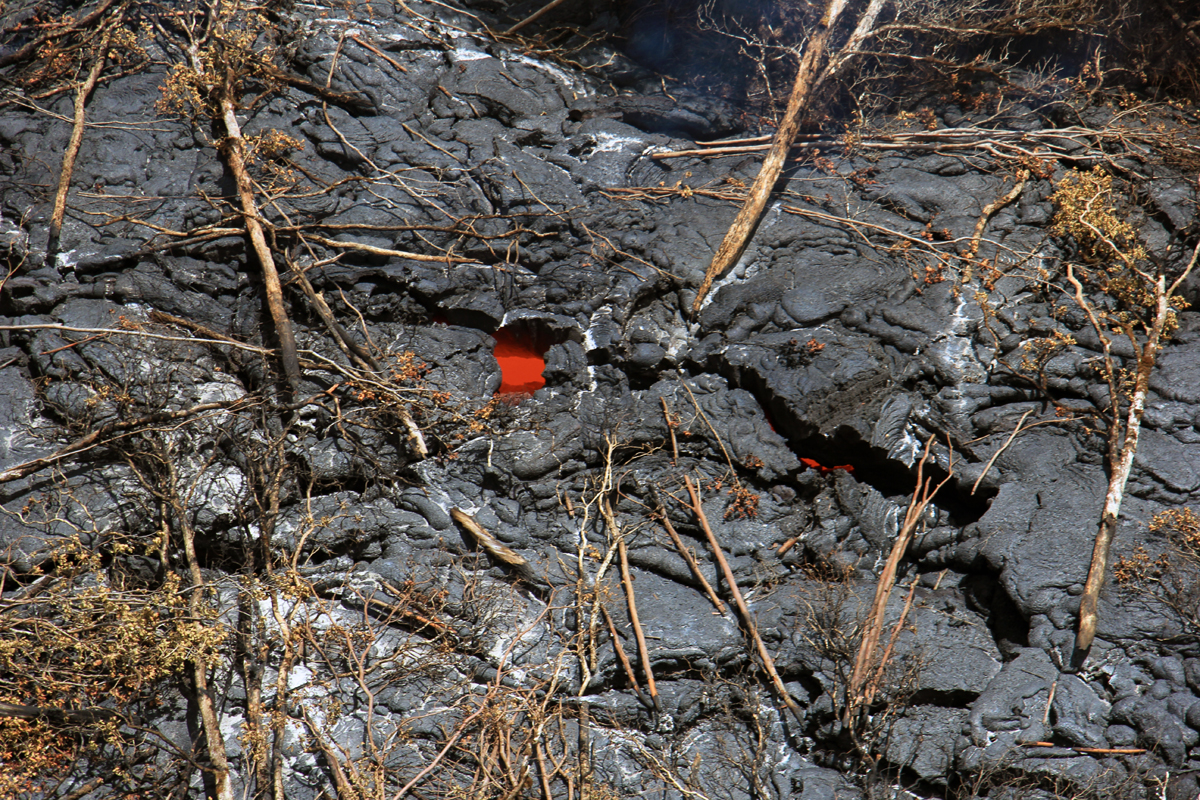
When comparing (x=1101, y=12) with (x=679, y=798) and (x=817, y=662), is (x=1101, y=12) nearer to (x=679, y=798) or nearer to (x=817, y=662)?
(x=817, y=662)

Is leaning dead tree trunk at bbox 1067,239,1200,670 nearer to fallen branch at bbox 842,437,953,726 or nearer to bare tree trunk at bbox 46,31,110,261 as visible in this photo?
fallen branch at bbox 842,437,953,726

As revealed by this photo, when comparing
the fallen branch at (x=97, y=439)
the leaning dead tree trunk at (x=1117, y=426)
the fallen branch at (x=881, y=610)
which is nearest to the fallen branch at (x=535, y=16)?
the fallen branch at (x=97, y=439)

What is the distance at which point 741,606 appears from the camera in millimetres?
5277

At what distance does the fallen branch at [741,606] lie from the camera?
200 inches

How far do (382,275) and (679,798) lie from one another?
4.67 metres

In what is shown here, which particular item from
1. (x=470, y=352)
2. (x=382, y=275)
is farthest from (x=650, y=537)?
(x=382, y=275)

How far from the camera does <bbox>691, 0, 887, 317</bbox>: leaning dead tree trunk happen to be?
6.43 meters

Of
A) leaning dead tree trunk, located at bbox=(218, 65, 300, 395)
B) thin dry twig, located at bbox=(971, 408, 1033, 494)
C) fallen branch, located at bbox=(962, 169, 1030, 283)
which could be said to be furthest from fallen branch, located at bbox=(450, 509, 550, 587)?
fallen branch, located at bbox=(962, 169, 1030, 283)

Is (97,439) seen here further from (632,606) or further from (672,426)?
(672,426)

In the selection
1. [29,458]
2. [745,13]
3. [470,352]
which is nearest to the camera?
[29,458]

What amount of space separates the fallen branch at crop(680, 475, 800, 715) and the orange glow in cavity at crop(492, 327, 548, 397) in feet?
5.36

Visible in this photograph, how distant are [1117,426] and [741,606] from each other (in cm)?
311

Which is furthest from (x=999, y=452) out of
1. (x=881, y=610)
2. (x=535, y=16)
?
(x=535, y=16)

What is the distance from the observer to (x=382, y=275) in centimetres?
625
